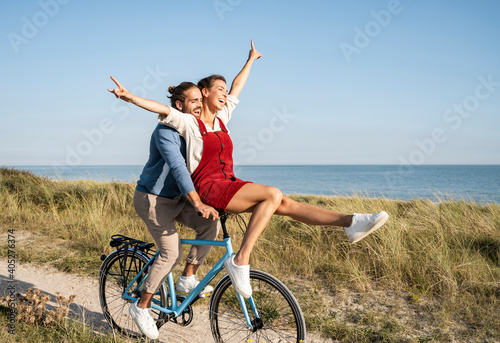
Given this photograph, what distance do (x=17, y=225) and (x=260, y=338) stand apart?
6.23 m

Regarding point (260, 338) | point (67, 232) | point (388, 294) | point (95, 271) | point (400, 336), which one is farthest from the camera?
point (67, 232)

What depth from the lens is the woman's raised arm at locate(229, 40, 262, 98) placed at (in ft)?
12.1

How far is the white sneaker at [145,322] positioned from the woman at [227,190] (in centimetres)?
92

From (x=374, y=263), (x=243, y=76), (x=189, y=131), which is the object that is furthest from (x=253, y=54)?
(x=374, y=263)

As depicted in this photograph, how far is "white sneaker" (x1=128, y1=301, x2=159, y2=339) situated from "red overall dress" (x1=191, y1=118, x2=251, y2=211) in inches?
43.1

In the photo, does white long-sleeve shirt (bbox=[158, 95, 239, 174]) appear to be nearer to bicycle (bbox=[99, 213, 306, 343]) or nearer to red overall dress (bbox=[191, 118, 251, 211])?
red overall dress (bbox=[191, 118, 251, 211])

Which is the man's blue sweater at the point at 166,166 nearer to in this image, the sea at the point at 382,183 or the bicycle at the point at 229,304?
the bicycle at the point at 229,304

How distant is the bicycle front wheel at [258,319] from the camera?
9.19ft

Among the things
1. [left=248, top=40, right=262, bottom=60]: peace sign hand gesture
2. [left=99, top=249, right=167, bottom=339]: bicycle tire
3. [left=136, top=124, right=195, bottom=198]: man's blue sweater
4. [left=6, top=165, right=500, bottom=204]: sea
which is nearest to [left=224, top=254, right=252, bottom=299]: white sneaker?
[left=136, top=124, right=195, bottom=198]: man's blue sweater

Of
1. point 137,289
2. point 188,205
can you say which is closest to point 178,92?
point 188,205

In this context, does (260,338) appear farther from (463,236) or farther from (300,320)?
(463,236)

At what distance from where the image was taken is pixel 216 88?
3.20 metres

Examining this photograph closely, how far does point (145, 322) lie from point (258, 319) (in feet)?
3.08

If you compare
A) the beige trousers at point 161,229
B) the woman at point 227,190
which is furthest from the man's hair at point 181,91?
the beige trousers at point 161,229
